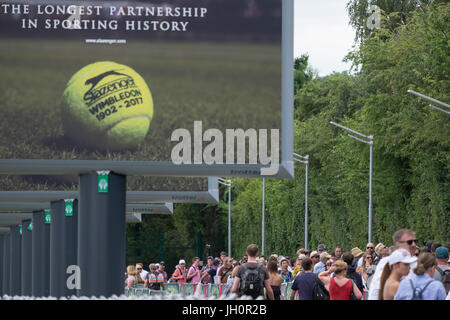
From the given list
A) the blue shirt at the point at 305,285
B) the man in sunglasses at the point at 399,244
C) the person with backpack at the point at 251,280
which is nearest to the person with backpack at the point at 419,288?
the man in sunglasses at the point at 399,244

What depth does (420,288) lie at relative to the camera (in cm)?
1080

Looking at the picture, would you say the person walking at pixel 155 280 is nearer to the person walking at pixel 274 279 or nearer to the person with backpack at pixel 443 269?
the person walking at pixel 274 279

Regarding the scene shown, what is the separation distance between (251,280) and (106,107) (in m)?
3.48

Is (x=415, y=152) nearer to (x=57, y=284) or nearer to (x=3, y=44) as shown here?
(x=57, y=284)

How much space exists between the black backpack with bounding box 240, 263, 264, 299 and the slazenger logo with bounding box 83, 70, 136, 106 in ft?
11.4

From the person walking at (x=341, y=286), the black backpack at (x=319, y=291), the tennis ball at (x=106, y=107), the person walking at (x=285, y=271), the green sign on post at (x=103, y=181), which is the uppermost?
the tennis ball at (x=106, y=107)

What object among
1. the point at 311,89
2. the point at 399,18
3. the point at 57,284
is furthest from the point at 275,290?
the point at 311,89

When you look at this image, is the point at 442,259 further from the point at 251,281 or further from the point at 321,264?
the point at 321,264

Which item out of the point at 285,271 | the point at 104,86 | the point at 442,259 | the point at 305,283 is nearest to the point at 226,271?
the point at 285,271

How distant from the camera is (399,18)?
57.9m

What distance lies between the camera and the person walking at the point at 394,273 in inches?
431

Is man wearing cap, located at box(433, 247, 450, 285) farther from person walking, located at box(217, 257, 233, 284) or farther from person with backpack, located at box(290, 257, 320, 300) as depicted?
person walking, located at box(217, 257, 233, 284)

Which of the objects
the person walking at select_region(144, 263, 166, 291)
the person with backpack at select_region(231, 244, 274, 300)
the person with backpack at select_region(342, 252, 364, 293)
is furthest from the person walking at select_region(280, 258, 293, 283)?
the person with backpack at select_region(231, 244, 274, 300)

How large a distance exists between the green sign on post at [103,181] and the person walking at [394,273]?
277 inches
